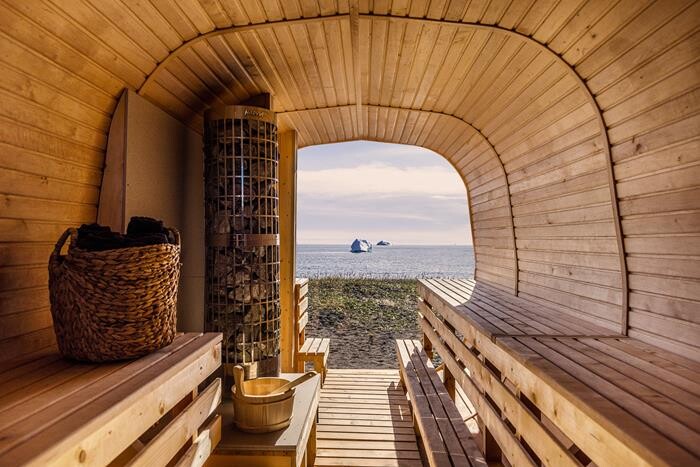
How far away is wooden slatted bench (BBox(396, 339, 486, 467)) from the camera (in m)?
2.55

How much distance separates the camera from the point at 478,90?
11.2 ft

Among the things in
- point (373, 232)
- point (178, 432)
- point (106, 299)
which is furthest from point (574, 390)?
Answer: point (373, 232)

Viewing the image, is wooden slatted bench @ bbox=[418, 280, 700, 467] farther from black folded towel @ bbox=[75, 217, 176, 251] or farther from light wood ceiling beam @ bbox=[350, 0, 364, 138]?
light wood ceiling beam @ bbox=[350, 0, 364, 138]

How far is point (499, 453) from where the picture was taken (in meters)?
2.99

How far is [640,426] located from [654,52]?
1.63 metres

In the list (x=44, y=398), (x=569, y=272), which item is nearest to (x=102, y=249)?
(x=44, y=398)

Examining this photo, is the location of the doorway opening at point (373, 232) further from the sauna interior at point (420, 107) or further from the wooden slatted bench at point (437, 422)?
the wooden slatted bench at point (437, 422)

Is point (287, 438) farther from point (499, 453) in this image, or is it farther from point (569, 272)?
point (569, 272)

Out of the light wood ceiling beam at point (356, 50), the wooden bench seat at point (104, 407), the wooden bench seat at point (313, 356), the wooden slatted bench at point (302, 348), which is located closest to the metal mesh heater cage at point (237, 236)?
the light wood ceiling beam at point (356, 50)

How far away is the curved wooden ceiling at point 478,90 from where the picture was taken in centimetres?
183

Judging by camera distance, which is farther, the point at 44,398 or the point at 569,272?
the point at 569,272

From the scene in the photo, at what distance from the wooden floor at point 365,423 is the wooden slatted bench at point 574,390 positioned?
79 cm

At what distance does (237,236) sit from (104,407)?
5.72 feet

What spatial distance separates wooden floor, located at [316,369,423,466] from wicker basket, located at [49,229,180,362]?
2.31 m
